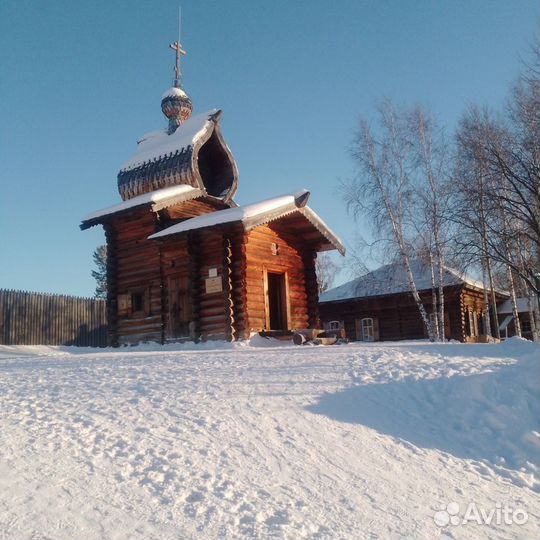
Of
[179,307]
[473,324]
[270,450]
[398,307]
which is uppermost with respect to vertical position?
[398,307]

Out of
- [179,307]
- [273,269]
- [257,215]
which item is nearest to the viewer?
[257,215]

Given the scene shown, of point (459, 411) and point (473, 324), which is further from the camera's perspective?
point (473, 324)

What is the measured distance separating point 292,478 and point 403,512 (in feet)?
3.57

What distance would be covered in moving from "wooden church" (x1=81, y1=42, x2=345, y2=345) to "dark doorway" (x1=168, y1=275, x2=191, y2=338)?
32 mm

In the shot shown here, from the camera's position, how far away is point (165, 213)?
16969mm

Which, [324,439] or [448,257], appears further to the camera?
[448,257]

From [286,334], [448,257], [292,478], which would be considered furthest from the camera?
[448,257]

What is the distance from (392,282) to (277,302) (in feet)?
22.2

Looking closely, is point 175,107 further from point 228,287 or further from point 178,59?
point 228,287

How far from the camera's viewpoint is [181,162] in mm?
18453

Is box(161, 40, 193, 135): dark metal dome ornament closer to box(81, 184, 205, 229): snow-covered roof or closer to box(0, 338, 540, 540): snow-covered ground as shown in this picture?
box(81, 184, 205, 229): snow-covered roof

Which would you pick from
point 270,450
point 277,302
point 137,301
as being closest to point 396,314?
point 277,302

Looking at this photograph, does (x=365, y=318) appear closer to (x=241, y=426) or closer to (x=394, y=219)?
(x=394, y=219)

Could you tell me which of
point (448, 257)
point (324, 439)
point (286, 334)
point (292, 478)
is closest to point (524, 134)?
point (448, 257)
